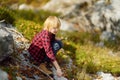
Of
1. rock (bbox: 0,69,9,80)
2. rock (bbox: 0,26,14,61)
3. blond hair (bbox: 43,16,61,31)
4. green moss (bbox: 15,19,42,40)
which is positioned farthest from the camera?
green moss (bbox: 15,19,42,40)

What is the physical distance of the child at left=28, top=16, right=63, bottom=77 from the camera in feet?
28.6

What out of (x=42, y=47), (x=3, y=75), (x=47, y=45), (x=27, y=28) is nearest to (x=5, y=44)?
(x=3, y=75)

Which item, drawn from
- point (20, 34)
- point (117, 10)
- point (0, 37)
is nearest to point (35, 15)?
point (117, 10)

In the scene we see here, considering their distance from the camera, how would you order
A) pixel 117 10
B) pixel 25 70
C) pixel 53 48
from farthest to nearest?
1. pixel 117 10
2. pixel 53 48
3. pixel 25 70

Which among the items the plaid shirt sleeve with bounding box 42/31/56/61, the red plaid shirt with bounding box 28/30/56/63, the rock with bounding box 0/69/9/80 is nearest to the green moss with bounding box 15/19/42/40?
the red plaid shirt with bounding box 28/30/56/63

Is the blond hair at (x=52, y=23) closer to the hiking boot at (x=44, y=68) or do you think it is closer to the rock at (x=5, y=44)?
the hiking boot at (x=44, y=68)

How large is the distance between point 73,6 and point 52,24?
16.3 meters

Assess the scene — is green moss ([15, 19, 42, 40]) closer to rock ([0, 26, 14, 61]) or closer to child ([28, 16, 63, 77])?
child ([28, 16, 63, 77])

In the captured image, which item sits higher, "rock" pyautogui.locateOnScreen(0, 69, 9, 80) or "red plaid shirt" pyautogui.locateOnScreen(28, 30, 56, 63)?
"red plaid shirt" pyautogui.locateOnScreen(28, 30, 56, 63)

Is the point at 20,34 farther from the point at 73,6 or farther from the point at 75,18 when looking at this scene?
the point at 73,6

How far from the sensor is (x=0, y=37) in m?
7.40

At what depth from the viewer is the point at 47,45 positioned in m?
8.74

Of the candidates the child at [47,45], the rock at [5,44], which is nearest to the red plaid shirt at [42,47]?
the child at [47,45]

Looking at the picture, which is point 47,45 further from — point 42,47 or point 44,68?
point 44,68
